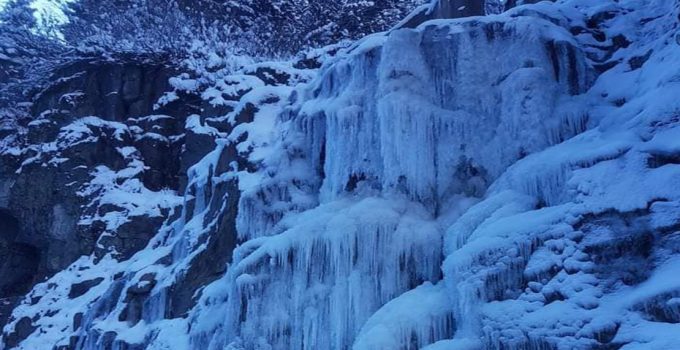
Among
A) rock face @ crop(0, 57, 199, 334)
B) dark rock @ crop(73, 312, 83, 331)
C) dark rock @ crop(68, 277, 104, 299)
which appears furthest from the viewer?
rock face @ crop(0, 57, 199, 334)

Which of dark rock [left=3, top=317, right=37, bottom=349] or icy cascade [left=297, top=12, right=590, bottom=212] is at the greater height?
icy cascade [left=297, top=12, right=590, bottom=212]

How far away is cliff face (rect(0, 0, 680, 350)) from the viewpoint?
253 inches

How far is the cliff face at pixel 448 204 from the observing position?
253 inches

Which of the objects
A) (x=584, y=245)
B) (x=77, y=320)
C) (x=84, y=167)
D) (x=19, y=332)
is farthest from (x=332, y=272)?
(x=84, y=167)

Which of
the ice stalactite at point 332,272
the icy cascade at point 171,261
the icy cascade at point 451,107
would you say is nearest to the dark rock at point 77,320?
the icy cascade at point 171,261

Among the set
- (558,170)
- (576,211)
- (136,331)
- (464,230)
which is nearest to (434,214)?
(464,230)

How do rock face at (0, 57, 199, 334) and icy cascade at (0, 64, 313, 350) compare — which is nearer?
icy cascade at (0, 64, 313, 350)

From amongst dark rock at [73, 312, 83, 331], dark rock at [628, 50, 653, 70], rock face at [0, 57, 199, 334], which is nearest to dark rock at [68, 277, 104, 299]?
rock face at [0, 57, 199, 334]

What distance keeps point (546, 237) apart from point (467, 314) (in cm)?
112

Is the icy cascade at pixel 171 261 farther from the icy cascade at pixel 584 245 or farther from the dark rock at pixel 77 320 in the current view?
the icy cascade at pixel 584 245

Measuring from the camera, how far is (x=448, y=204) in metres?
9.38

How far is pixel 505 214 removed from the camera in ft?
25.0

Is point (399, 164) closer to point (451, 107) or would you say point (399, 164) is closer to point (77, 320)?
point (451, 107)

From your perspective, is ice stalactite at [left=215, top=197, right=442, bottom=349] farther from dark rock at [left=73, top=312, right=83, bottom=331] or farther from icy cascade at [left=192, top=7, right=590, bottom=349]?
dark rock at [left=73, top=312, right=83, bottom=331]
